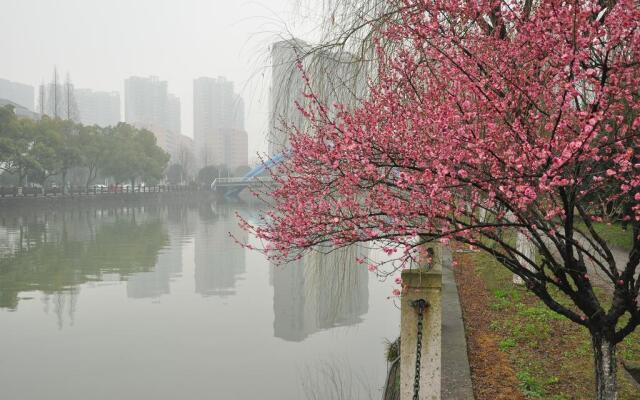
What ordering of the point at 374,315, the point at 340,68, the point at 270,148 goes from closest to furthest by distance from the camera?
the point at 340,68 < the point at 270,148 < the point at 374,315

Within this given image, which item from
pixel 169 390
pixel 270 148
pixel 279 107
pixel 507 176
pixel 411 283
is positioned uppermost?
pixel 279 107

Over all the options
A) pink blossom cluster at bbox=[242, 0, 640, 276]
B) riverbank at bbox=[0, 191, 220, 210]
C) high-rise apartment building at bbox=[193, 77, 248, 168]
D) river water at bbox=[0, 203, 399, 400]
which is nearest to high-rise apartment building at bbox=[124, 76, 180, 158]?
high-rise apartment building at bbox=[193, 77, 248, 168]

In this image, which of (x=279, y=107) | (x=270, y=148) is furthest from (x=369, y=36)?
(x=270, y=148)

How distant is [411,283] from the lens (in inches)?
133

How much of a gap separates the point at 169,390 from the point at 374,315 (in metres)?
4.60

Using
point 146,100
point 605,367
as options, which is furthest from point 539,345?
point 146,100

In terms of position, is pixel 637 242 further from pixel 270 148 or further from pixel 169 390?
pixel 169 390

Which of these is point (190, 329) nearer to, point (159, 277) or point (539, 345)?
point (159, 277)

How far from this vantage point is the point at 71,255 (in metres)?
18.4

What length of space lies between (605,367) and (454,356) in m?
1.65

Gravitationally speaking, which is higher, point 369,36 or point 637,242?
point 369,36

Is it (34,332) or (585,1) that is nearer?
(585,1)

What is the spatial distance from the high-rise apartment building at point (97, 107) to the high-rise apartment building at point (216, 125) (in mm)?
25130

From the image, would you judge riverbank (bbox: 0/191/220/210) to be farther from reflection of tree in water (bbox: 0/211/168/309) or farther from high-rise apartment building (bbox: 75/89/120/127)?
high-rise apartment building (bbox: 75/89/120/127)
